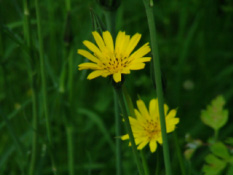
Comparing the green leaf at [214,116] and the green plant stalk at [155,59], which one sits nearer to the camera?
the green plant stalk at [155,59]

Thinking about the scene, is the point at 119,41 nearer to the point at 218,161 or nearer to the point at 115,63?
the point at 115,63

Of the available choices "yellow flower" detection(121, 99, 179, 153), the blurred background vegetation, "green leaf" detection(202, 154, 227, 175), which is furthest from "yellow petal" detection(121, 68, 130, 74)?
the blurred background vegetation

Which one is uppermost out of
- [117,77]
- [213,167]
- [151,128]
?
A: [117,77]

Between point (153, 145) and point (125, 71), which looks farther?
point (153, 145)

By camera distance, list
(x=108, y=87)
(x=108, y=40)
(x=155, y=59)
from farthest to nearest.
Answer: (x=108, y=87) < (x=108, y=40) < (x=155, y=59)

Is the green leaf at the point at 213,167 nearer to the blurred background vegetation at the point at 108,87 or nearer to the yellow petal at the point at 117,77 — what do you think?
the yellow petal at the point at 117,77

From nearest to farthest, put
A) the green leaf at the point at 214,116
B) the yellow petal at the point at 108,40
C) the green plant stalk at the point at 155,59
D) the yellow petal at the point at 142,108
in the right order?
the green plant stalk at the point at 155,59, the yellow petal at the point at 108,40, the yellow petal at the point at 142,108, the green leaf at the point at 214,116

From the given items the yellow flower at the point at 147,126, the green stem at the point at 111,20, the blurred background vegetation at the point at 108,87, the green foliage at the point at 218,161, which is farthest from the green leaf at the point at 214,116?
the blurred background vegetation at the point at 108,87

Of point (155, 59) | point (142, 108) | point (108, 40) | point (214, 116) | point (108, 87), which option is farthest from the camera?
point (108, 87)

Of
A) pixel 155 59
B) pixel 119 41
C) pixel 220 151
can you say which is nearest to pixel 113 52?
pixel 119 41

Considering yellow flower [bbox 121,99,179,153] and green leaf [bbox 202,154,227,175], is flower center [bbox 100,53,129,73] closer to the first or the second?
yellow flower [bbox 121,99,179,153]
